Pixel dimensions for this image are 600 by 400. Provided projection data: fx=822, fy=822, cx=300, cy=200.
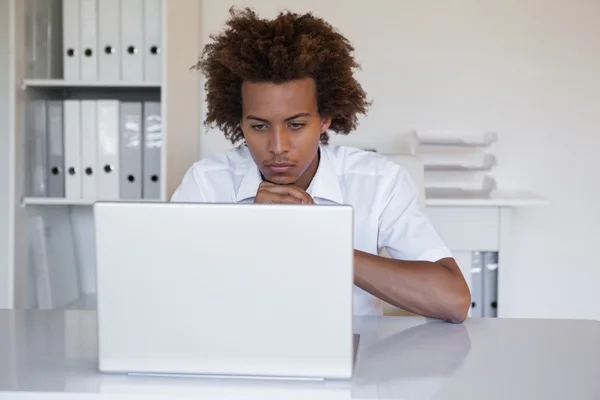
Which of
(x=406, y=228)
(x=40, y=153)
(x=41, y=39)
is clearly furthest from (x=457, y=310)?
(x=41, y=39)

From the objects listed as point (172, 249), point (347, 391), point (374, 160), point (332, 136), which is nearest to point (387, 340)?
point (347, 391)

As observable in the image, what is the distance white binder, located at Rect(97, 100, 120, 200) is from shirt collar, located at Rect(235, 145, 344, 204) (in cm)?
97

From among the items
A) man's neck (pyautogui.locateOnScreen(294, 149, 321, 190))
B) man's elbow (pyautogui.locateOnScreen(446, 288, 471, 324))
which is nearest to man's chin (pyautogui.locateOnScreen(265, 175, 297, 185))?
man's neck (pyautogui.locateOnScreen(294, 149, 321, 190))

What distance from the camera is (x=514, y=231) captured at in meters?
2.98

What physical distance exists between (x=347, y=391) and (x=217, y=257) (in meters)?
0.22

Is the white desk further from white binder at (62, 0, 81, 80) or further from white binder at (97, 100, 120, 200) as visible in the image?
white binder at (62, 0, 81, 80)

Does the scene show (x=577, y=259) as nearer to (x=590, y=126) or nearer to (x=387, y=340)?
(x=590, y=126)

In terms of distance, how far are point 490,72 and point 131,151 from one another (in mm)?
1294

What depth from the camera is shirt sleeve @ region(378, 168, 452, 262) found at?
1.61m

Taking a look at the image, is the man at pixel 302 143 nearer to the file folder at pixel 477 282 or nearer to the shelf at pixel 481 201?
the shelf at pixel 481 201

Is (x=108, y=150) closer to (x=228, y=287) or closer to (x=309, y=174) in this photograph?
(x=309, y=174)

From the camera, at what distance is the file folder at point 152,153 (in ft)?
8.61

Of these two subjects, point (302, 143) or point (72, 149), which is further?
point (72, 149)

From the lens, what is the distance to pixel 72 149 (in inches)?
104
